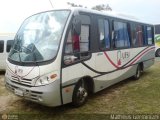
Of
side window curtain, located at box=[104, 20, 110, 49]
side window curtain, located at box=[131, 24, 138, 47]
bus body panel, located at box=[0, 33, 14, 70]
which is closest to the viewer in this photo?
side window curtain, located at box=[104, 20, 110, 49]

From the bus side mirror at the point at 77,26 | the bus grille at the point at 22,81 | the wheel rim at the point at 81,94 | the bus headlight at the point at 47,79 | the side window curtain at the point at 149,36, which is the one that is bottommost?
the wheel rim at the point at 81,94

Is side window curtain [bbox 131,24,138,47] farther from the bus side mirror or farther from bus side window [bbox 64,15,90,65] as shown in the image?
the bus side mirror

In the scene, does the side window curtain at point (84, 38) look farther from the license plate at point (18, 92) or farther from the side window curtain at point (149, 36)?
the side window curtain at point (149, 36)

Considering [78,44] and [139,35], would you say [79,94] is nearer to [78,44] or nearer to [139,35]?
[78,44]

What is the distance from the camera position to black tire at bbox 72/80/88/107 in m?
6.94

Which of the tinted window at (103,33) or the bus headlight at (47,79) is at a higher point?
the tinted window at (103,33)

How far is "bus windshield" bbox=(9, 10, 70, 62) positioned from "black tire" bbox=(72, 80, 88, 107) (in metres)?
1.26

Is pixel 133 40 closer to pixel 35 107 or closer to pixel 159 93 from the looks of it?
pixel 159 93

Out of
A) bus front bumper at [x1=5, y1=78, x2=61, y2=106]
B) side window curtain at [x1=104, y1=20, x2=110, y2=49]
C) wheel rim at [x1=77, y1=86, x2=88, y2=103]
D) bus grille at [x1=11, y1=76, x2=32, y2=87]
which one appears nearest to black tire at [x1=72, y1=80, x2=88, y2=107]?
wheel rim at [x1=77, y1=86, x2=88, y2=103]

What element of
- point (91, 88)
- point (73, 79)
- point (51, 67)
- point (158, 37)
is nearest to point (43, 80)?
point (51, 67)

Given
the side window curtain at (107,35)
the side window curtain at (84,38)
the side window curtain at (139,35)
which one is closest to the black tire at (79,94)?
the side window curtain at (84,38)

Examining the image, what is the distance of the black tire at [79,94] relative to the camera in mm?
6941

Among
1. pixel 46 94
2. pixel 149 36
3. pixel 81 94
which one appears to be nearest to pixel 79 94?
pixel 81 94

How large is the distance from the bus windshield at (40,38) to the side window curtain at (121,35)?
280 cm
